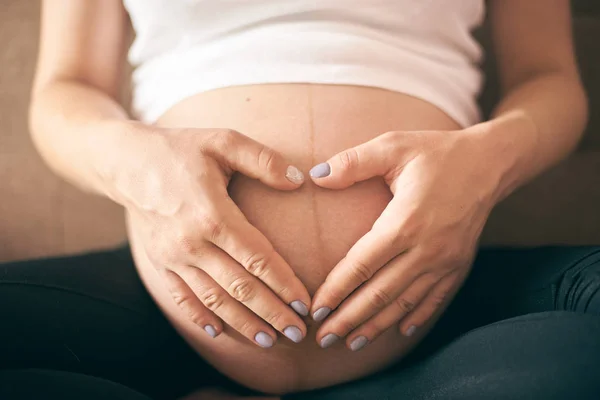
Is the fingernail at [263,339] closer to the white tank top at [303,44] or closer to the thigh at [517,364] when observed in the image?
the thigh at [517,364]

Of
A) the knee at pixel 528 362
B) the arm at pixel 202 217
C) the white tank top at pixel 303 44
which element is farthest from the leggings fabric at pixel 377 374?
the white tank top at pixel 303 44

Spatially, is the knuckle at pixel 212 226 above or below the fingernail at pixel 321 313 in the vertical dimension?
above

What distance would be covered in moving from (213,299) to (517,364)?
0.99 ft

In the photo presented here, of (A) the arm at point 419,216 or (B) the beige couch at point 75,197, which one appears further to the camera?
(B) the beige couch at point 75,197

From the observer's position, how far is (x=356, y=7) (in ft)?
1.96

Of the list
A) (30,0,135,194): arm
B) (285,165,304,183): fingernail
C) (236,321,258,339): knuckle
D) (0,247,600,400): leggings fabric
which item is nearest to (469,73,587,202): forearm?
(0,247,600,400): leggings fabric

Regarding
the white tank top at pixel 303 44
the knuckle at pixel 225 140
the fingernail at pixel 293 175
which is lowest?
the fingernail at pixel 293 175

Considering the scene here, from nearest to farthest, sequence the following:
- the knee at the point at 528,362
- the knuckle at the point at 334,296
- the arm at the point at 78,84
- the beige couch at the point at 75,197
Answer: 1. the knee at the point at 528,362
2. the knuckle at the point at 334,296
3. the arm at the point at 78,84
4. the beige couch at the point at 75,197

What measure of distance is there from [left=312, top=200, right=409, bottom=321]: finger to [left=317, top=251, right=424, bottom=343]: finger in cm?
1

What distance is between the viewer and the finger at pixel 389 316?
1.70 ft

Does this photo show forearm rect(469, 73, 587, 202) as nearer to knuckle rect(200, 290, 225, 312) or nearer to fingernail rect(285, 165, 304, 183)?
fingernail rect(285, 165, 304, 183)

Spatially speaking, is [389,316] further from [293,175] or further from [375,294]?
[293,175]

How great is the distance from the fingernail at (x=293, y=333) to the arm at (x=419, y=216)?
0.08 feet

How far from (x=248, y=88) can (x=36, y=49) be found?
552mm
